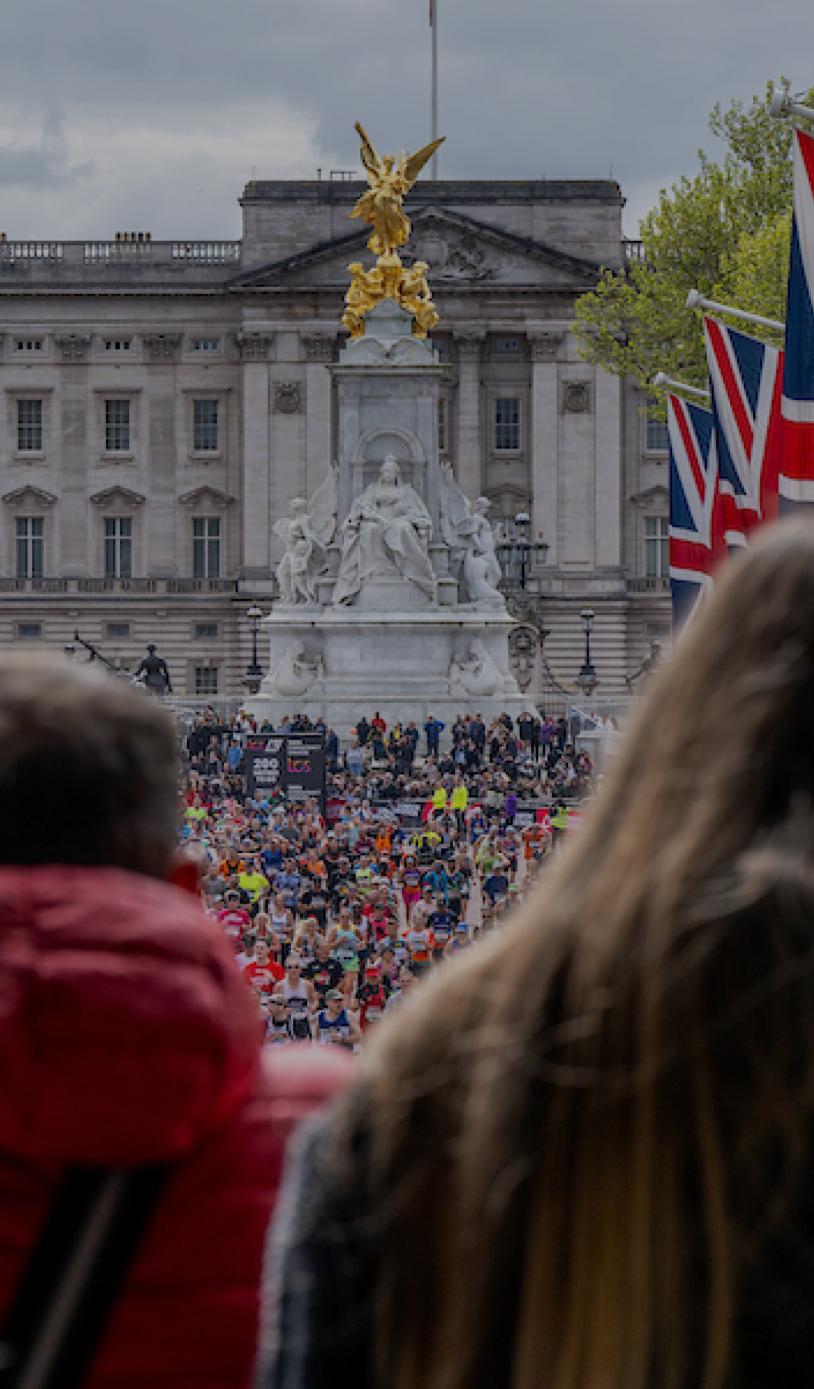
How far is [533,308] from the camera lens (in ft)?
283

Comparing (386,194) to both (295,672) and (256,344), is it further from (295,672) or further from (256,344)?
(256,344)

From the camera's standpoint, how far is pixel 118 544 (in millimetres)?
88188

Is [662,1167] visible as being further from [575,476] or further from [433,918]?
[575,476]

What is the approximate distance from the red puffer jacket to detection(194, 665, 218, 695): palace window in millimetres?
83037

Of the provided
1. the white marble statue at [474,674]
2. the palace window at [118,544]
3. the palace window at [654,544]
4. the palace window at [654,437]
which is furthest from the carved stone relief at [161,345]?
the white marble statue at [474,674]

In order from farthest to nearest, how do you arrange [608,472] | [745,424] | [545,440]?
[545,440] < [608,472] < [745,424]

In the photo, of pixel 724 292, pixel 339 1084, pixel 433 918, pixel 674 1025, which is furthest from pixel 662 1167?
pixel 724 292

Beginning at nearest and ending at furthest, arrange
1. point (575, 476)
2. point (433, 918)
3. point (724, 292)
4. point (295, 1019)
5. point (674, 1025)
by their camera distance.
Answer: point (674, 1025)
point (295, 1019)
point (433, 918)
point (724, 292)
point (575, 476)

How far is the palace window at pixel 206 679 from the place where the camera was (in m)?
86.2

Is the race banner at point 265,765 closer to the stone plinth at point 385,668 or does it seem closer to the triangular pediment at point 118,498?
the stone plinth at point 385,668

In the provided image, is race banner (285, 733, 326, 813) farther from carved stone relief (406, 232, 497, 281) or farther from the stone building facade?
carved stone relief (406, 232, 497, 281)

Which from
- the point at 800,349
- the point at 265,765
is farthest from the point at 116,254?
the point at 800,349

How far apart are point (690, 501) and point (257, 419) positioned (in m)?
58.4

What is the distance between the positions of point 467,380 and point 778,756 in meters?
84.7
